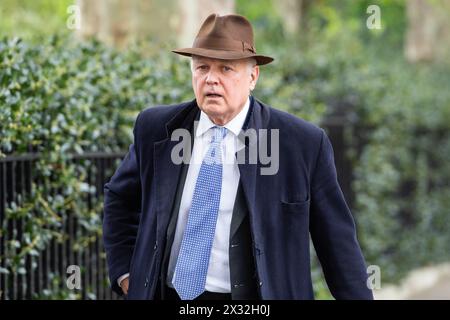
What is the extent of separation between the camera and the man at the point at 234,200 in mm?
3828

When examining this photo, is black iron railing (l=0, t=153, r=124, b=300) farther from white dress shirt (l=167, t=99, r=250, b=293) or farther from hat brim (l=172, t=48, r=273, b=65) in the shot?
hat brim (l=172, t=48, r=273, b=65)

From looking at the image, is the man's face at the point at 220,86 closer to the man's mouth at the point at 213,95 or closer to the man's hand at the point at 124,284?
the man's mouth at the point at 213,95

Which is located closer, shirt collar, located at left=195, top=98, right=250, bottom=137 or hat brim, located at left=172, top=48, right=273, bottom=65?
hat brim, located at left=172, top=48, right=273, bottom=65

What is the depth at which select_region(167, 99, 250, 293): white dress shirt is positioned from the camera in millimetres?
3846

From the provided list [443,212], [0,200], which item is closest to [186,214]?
[0,200]

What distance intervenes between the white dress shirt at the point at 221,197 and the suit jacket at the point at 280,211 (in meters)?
0.06

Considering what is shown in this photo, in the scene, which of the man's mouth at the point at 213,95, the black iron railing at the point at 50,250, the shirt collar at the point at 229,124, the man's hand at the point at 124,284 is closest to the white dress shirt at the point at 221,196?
the shirt collar at the point at 229,124

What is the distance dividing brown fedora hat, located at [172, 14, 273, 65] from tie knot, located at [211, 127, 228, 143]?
317 mm

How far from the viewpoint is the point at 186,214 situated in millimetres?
3934

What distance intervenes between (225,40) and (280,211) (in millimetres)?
721

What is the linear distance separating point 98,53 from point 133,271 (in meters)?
3.24

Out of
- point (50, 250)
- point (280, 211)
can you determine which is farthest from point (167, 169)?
point (50, 250)

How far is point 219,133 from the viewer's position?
4008mm

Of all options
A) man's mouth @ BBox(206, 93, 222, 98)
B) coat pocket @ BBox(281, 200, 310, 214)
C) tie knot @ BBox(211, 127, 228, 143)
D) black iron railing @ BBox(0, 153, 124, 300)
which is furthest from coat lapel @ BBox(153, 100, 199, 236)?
black iron railing @ BBox(0, 153, 124, 300)
